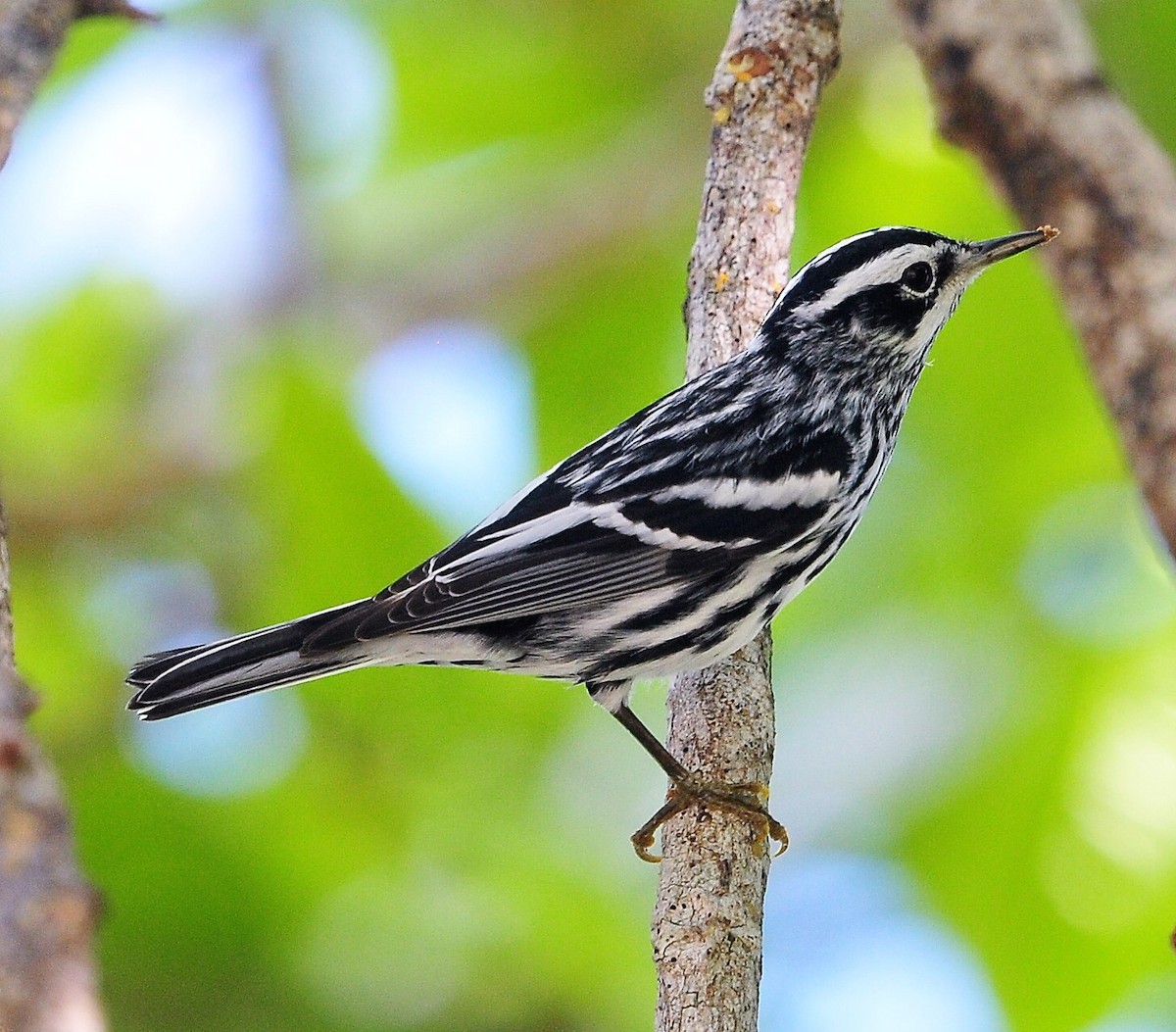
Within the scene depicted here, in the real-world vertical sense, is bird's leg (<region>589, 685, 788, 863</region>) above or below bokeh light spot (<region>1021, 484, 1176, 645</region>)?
below

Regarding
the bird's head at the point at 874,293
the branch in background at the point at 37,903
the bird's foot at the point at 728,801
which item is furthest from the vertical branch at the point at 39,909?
the bird's head at the point at 874,293

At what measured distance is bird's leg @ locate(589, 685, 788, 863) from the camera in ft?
10.5

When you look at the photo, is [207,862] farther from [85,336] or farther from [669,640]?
[85,336]

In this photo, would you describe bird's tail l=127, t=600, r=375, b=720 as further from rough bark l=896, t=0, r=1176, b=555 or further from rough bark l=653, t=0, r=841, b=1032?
rough bark l=896, t=0, r=1176, b=555

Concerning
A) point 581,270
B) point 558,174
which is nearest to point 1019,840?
point 581,270

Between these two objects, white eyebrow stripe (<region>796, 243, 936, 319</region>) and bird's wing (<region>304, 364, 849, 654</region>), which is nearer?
bird's wing (<region>304, 364, 849, 654</region>)

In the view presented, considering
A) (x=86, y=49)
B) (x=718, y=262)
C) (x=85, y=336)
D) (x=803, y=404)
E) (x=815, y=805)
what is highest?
(x=86, y=49)

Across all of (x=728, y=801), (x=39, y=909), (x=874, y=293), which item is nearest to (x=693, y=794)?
(x=728, y=801)

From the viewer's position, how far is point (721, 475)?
12.2 feet

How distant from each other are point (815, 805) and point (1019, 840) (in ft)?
2.16

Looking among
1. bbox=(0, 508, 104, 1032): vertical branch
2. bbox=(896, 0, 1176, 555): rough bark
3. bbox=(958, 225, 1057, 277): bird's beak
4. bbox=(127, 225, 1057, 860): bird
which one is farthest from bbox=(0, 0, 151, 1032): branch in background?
bbox=(958, 225, 1057, 277): bird's beak

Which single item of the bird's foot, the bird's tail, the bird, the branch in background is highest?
the bird

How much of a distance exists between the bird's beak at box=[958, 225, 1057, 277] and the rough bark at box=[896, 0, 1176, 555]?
694 millimetres

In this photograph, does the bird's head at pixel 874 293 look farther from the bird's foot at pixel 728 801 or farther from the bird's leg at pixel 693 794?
the bird's foot at pixel 728 801
